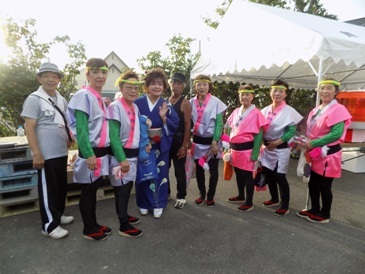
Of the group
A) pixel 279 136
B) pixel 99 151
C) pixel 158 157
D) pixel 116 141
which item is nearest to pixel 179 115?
pixel 158 157

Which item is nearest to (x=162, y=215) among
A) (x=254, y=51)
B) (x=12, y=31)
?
(x=254, y=51)

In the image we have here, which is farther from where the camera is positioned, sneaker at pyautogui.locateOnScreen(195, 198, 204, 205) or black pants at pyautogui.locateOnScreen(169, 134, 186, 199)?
sneaker at pyautogui.locateOnScreen(195, 198, 204, 205)

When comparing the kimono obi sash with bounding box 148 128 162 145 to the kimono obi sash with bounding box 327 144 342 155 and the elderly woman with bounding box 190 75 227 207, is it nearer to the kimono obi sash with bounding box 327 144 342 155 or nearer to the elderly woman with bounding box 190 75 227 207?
the elderly woman with bounding box 190 75 227 207

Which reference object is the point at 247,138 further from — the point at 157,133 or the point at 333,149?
the point at 157,133

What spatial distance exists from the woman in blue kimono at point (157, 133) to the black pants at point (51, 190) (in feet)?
2.72

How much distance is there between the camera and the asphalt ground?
2.19m

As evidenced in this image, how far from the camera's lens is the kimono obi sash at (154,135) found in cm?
278

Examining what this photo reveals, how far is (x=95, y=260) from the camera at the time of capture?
2.26 meters

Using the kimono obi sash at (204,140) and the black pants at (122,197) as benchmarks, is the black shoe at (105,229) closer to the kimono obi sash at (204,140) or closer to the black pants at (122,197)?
the black pants at (122,197)

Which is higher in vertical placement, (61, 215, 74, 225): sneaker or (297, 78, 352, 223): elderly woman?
(297, 78, 352, 223): elderly woman

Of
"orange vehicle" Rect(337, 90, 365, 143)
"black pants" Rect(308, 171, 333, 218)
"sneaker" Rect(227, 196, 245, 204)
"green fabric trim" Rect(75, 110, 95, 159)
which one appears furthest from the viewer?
"orange vehicle" Rect(337, 90, 365, 143)

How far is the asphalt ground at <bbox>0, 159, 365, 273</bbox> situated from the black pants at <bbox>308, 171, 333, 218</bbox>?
195 mm

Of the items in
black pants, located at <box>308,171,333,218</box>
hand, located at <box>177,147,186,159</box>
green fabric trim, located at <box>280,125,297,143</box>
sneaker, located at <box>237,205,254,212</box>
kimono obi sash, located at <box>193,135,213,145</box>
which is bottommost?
sneaker, located at <box>237,205,254,212</box>

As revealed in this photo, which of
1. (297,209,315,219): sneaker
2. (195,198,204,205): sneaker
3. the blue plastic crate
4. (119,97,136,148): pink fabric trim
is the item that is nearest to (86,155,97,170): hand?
(119,97,136,148): pink fabric trim
